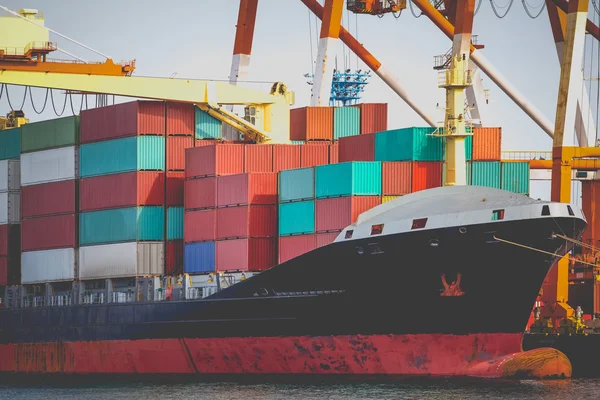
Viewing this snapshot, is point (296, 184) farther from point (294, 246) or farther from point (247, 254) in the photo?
point (247, 254)

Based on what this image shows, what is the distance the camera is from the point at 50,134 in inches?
2192

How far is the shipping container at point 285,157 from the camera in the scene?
50531 millimetres

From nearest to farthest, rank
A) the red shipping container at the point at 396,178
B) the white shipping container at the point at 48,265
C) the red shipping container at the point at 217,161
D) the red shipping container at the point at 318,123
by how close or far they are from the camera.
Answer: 1. the red shipping container at the point at 396,178
2. the red shipping container at the point at 217,161
3. the red shipping container at the point at 318,123
4. the white shipping container at the point at 48,265

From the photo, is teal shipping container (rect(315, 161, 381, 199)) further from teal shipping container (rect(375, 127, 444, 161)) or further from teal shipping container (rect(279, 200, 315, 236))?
teal shipping container (rect(375, 127, 444, 161))

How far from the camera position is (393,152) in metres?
46.8

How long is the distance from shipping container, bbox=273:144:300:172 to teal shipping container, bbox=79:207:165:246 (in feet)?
15.2

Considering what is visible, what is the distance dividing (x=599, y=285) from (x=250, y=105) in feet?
49.5

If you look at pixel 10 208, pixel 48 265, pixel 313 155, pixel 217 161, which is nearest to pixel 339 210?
pixel 313 155

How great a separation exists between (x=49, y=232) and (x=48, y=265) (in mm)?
1263

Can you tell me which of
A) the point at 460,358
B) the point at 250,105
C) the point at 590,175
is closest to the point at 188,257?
the point at 250,105

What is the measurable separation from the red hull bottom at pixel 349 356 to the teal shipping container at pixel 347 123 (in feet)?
33.3

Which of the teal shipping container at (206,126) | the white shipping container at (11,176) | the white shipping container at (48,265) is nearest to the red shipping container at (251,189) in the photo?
the teal shipping container at (206,126)

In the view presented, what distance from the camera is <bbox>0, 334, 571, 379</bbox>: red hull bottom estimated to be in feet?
141

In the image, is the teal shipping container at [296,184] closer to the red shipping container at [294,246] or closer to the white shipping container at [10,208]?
the red shipping container at [294,246]
